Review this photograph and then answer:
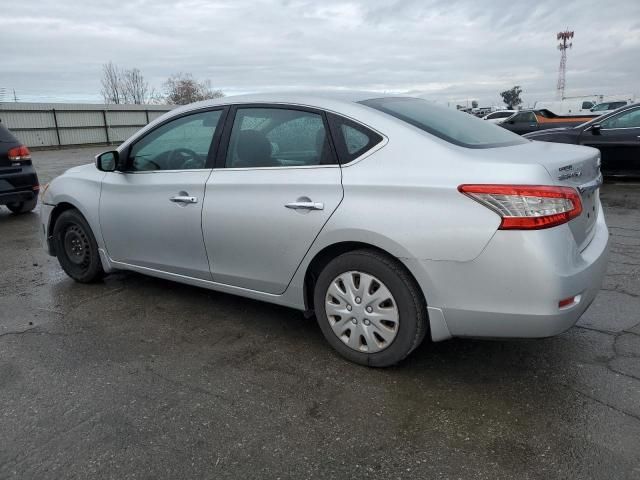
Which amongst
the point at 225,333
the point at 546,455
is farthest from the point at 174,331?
the point at 546,455

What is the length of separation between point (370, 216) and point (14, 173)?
272 inches

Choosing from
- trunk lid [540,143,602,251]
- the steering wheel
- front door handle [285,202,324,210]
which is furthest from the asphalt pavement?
the steering wheel

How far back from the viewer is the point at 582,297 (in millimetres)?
2740

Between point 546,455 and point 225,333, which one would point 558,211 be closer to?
point 546,455

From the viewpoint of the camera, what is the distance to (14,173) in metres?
7.86

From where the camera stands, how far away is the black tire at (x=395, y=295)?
2.88 meters

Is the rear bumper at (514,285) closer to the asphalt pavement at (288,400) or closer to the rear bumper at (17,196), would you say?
the asphalt pavement at (288,400)

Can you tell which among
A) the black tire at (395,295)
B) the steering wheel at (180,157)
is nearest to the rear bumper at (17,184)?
the steering wheel at (180,157)

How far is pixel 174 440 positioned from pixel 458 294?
155cm

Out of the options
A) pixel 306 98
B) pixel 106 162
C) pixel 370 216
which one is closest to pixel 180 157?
pixel 106 162

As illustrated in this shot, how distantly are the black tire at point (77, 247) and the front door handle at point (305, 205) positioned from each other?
7.37 ft

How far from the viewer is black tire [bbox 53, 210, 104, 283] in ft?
15.2

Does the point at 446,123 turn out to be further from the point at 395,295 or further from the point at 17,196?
the point at 17,196

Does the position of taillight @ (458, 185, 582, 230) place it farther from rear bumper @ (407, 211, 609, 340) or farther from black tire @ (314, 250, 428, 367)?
black tire @ (314, 250, 428, 367)
